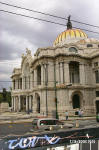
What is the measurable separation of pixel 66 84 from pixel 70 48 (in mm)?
10069

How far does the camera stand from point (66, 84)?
38219 mm

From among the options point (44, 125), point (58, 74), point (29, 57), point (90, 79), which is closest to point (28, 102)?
point (29, 57)

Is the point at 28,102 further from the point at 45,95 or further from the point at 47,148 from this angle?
the point at 47,148

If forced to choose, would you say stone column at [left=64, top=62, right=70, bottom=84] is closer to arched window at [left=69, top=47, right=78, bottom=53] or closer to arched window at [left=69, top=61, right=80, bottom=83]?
arched window at [left=69, top=61, right=80, bottom=83]

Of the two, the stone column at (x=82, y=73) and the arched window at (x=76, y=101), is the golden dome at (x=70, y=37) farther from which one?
the arched window at (x=76, y=101)

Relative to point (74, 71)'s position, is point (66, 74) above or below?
below

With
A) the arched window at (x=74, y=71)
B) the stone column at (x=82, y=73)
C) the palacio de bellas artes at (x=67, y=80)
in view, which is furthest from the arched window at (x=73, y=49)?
the stone column at (x=82, y=73)

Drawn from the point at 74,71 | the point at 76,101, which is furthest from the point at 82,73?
the point at 76,101

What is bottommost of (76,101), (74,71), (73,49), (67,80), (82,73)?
(76,101)

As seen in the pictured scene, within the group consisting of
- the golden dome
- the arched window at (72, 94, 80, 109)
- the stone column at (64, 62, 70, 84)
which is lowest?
the arched window at (72, 94, 80, 109)

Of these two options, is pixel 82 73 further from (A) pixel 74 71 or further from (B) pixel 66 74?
(B) pixel 66 74

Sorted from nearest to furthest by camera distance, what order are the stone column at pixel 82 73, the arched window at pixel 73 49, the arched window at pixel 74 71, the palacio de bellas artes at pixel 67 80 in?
the palacio de bellas artes at pixel 67 80 < the stone column at pixel 82 73 < the arched window at pixel 73 49 < the arched window at pixel 74 71

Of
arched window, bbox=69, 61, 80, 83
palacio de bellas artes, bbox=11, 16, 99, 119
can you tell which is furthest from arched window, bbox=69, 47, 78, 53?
arched window, bbox=69, 61, 80, 83

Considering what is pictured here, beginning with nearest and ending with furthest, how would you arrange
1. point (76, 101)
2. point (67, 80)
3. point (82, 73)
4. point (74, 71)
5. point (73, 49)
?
point (67, 80) < point (82, 73) < point (76, 101) < point (73, 49) < point (74, 71)
